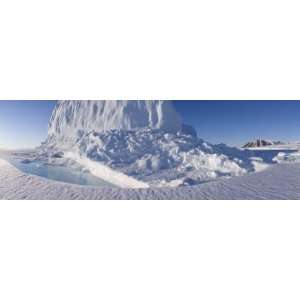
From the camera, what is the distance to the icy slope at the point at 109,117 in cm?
467

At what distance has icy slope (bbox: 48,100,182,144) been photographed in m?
4.67

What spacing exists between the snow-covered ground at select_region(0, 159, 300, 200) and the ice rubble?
15 centimetres

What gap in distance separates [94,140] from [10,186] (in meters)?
1.40

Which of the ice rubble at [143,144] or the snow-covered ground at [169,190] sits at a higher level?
the ice rubble at [143,144]

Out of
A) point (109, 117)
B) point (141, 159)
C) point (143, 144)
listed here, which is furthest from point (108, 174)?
point (109, 117)

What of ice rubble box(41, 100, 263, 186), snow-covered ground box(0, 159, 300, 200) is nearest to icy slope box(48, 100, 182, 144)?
ice rubble box(41, 100, 263, 186)

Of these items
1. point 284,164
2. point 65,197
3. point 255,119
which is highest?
point 255,119

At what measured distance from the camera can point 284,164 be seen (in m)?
4.91

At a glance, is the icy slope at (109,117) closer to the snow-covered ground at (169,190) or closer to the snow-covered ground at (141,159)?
the snow-covered ground at (141,159)

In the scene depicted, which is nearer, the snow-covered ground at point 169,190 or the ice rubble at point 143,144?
the snow-covered ground at point 169,190

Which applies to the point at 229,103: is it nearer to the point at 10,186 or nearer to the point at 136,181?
the point at 136,181

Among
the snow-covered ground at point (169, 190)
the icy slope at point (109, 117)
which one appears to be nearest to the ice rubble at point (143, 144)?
the icy slope at point (109, 117)

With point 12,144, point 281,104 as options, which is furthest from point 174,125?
point 12,144

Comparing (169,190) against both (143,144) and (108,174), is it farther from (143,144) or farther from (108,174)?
(108,174)
